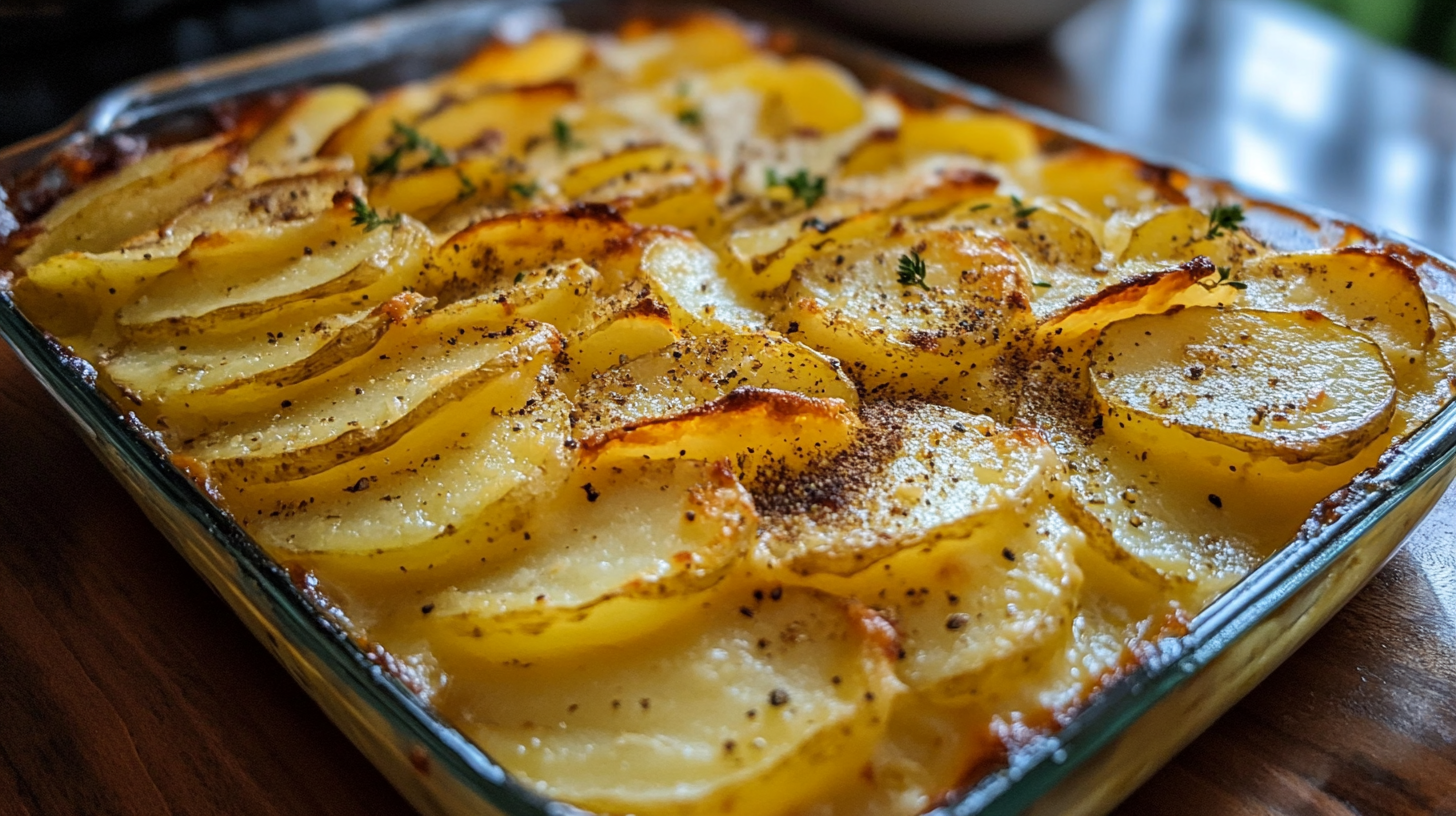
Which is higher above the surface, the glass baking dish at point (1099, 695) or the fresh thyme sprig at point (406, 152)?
the fresh thyme sprig at point (406, 152)

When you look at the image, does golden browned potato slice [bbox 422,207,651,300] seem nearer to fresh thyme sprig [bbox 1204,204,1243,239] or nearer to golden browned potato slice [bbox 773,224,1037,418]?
golden browned potato slice [bbox 773,224,1037,418]

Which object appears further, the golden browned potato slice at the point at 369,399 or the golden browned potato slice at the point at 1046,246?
the golden browned potato slice at the point at 1046,246

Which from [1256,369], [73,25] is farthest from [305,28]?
[1256,369]

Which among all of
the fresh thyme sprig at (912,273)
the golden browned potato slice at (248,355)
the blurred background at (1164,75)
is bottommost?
the blurred background at (1164,75)

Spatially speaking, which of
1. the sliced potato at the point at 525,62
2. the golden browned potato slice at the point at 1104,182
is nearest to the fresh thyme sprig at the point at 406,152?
the sliced potato at the point at 525,62

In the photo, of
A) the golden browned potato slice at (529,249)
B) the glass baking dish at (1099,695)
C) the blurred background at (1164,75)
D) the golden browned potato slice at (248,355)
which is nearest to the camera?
the glass baking dish at (1099,695)

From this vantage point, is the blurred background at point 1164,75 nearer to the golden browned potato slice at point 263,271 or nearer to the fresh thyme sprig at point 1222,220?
the fresh thyme sprig at point 1222,220

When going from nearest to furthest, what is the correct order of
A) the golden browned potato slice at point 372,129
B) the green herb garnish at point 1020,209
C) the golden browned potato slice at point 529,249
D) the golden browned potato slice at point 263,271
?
1. the golden browned potato slice at point 263,271
2. the golden browned potato slice at point 529,249
3. the green herb garnish at point 1020,209
4. the golden browned potato slice at point 372,129
